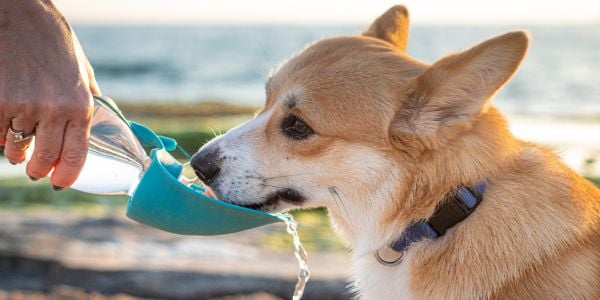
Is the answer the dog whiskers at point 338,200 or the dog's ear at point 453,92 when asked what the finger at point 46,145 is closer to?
the dog whiskers at point 338,200

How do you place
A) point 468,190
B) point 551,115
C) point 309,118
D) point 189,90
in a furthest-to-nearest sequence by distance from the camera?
point 189,90 → point 551,115 → point 309,118 → point 468,190

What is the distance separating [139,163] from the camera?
343 centimetres

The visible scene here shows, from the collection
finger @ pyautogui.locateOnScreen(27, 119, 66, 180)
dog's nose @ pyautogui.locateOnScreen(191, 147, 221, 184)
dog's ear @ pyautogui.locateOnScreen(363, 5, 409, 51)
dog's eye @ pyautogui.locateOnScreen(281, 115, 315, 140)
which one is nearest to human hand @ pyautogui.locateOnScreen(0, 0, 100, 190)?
finger @ pyautogui.locateOnScreen(27, 119, 66, 180)

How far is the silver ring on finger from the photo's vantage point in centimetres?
286

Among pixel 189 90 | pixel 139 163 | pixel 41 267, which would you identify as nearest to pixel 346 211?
pixel 139 163

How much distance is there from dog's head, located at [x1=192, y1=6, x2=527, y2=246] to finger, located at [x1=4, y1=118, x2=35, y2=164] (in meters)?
0.89

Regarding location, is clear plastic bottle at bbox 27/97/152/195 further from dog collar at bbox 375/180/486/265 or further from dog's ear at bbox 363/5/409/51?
dog's ear at bbox 363/5/409/51

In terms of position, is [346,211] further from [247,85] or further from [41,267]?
[247,85]

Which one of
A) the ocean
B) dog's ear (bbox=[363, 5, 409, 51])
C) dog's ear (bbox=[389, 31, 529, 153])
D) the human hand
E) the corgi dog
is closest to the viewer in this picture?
the human hand

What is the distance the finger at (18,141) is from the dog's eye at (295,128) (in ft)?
4.12

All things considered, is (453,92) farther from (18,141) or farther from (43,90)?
(18,141)

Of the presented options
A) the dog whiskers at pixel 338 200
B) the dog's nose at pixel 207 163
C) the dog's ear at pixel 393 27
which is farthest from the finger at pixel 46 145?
the dog's ear at pixel 393 27

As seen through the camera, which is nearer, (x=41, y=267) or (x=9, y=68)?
(x=9, y=68)

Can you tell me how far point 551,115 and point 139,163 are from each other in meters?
16.7
